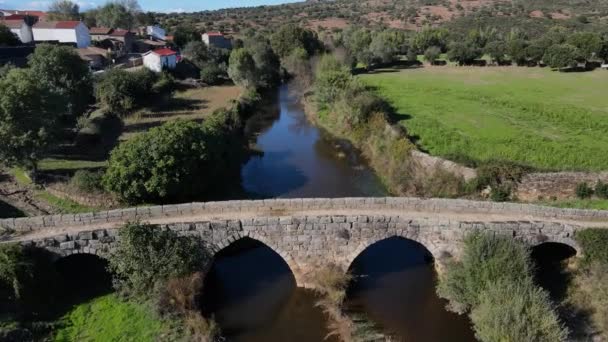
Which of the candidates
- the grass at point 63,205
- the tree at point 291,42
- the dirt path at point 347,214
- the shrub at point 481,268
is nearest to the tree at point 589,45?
the tree at point 291,42

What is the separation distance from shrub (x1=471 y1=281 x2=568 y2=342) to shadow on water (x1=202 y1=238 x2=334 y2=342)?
6545 mm

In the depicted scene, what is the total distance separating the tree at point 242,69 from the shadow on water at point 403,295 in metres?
39.7

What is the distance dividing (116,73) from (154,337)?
37.7m

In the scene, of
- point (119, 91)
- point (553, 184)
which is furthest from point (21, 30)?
point (553, 184)

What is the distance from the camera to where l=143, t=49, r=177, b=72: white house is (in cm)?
6353

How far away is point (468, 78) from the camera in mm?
69625

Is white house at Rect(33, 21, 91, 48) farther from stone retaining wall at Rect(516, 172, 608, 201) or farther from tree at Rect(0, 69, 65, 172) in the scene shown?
stone retaining wall at Rect(516, 172, 608, 201)

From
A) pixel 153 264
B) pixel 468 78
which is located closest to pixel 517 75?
pixel 468 78

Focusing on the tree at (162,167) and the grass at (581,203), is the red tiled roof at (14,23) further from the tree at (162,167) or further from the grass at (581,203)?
the grass at (581,203)

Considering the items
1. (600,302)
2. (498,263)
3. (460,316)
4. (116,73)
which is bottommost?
(460,316)

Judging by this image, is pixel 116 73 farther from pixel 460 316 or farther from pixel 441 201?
pixel 460 316

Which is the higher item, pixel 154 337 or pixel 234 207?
pixel 234 207

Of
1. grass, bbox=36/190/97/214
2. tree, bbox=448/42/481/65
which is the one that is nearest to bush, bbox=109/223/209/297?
grass, bbox=36/190/97/214

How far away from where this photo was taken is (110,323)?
65.3 ft
